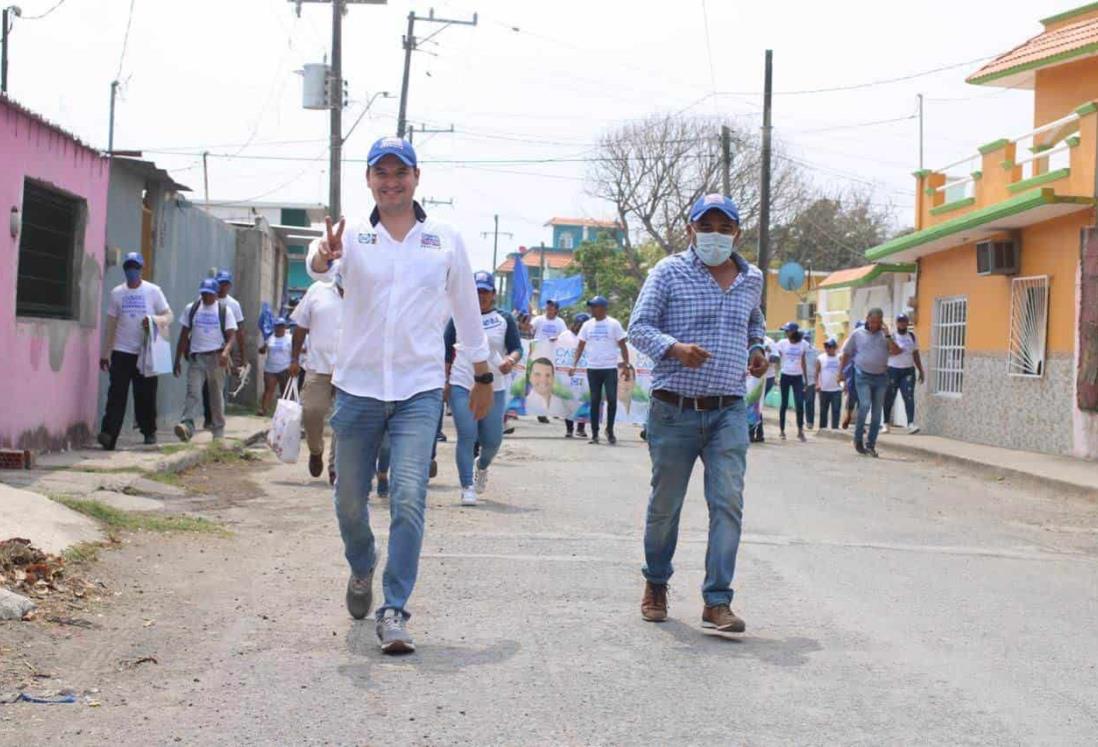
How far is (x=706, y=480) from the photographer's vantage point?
6.86 meters

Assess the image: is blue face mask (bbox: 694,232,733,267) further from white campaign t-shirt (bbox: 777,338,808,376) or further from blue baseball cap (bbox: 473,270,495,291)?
white campaign t-shirt (bbox: 777,338,808,376)

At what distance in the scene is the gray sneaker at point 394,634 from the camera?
19.1 feet

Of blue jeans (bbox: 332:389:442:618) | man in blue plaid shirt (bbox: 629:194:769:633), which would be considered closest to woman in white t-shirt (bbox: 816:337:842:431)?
man in blue plaid shirt (bbox: 629:194:769:633)

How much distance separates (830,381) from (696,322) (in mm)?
17911

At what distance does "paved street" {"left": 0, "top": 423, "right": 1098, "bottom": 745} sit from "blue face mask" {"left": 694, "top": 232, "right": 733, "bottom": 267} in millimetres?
1639

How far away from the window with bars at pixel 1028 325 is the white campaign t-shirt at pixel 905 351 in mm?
1360

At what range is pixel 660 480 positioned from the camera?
22.6 ft

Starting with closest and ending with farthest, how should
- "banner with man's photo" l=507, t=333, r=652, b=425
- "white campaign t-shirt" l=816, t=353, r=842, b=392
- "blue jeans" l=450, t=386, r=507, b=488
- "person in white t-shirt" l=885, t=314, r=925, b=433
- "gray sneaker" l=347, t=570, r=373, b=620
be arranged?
"gray sneaker" l=347, t=570, r=373, b=620 → "blue jeans" l=450, t=386, r=507, b=488 → "person in white t-shirt" l=885, t=314, r=925, b=433 → "banner with man's photo" l=507, t=333, r=652, b=425 → "white campaign t-shirt" l=816, t=353, r=842, b=392

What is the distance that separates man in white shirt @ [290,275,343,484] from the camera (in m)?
10.6

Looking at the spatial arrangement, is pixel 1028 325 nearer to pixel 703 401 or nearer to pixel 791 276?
A: pixel 791 276

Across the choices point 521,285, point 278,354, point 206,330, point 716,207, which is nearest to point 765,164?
point 521,285

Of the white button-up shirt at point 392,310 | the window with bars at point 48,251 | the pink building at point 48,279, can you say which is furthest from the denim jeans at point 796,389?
the white button-up shirt at point 392,310

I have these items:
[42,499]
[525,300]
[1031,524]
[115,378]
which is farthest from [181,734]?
[525,300]

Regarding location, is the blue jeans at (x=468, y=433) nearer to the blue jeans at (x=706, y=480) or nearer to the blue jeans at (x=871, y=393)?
the blue jeans at (x=706, y=480)
